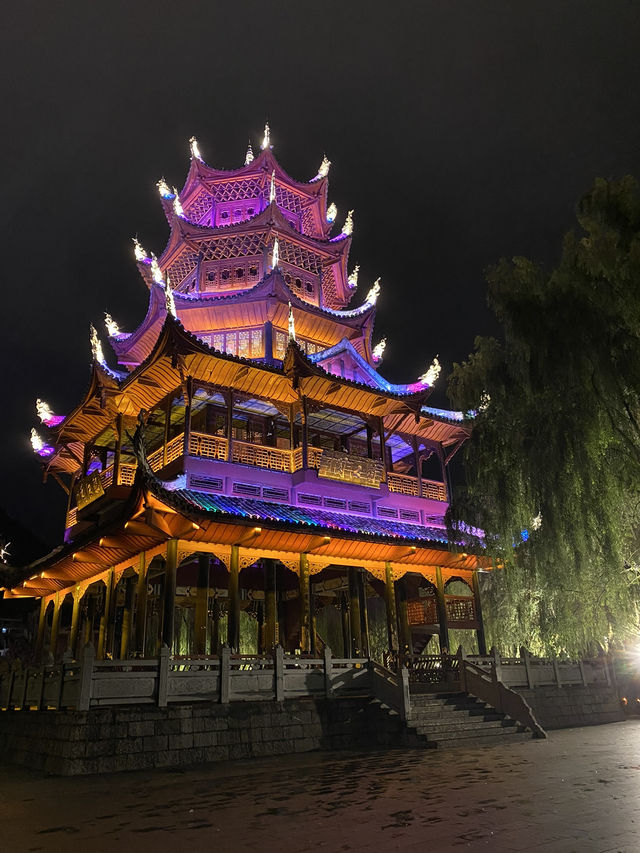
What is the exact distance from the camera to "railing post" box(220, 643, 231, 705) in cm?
1176

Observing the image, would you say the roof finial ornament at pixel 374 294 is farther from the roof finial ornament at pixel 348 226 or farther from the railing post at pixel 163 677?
the railing post at pixel 163 677

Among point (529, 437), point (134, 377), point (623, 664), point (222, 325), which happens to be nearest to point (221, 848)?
point (529, 437)

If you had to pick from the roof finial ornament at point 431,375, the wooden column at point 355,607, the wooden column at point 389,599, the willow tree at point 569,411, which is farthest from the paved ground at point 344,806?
the roof finial ornament at point 431,375

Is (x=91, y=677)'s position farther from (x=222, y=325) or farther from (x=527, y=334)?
(x=222, y=325)

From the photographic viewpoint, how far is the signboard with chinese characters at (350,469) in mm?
17641

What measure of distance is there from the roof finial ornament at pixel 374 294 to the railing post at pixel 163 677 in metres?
16.0

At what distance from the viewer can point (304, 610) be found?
1554cm

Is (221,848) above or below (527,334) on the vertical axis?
below

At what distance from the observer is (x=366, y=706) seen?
13.5 m

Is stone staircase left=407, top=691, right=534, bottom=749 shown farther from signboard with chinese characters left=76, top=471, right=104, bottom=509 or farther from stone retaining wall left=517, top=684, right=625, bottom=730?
signboard with chinese characters left=76, top=471, right=104, bottom=509

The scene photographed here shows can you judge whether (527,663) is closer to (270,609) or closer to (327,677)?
(327,677)

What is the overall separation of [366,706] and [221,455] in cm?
708

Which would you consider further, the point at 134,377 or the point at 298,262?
the point at 298,262

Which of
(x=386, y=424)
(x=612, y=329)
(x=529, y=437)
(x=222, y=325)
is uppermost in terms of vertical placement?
(x=222, y=325)
